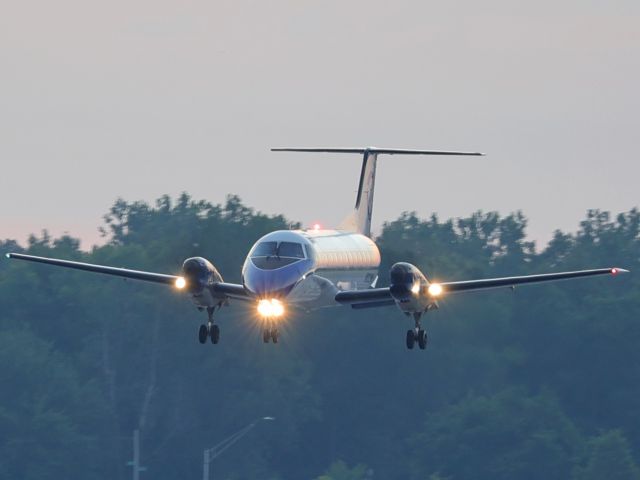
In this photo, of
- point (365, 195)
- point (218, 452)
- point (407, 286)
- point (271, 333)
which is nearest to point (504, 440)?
point (218, 452)

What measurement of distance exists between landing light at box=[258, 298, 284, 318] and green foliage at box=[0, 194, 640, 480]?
215 ft

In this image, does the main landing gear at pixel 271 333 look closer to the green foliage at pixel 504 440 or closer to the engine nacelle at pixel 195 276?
the engine nacelle at pixel 195 276

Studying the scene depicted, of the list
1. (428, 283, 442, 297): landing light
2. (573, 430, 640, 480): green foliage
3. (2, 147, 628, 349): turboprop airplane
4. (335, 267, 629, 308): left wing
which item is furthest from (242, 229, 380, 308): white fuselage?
(573, 430, 640, 480): green foliage

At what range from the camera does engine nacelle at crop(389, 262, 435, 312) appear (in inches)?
2174

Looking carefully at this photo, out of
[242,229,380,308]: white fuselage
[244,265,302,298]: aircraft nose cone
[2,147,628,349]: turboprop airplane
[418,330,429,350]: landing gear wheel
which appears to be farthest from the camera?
[418,330,429,350]: landing gear wheel

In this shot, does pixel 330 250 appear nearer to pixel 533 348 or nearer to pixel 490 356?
pixel 490 356

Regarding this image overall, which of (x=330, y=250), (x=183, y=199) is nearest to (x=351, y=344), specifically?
(x=183, y=199)

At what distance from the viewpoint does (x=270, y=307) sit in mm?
55000

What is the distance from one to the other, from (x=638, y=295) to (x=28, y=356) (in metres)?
51.5

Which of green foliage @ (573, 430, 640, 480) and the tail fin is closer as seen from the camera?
the tail fin

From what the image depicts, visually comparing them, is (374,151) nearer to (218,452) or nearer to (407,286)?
(407,286)

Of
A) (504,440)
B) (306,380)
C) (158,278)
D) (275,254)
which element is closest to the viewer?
(275,254)

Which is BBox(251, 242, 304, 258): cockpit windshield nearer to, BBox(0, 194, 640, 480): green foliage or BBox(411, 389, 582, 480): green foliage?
BBox(0, 194, 640, 480): green foliage

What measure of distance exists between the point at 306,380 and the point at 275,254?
8361 cm
